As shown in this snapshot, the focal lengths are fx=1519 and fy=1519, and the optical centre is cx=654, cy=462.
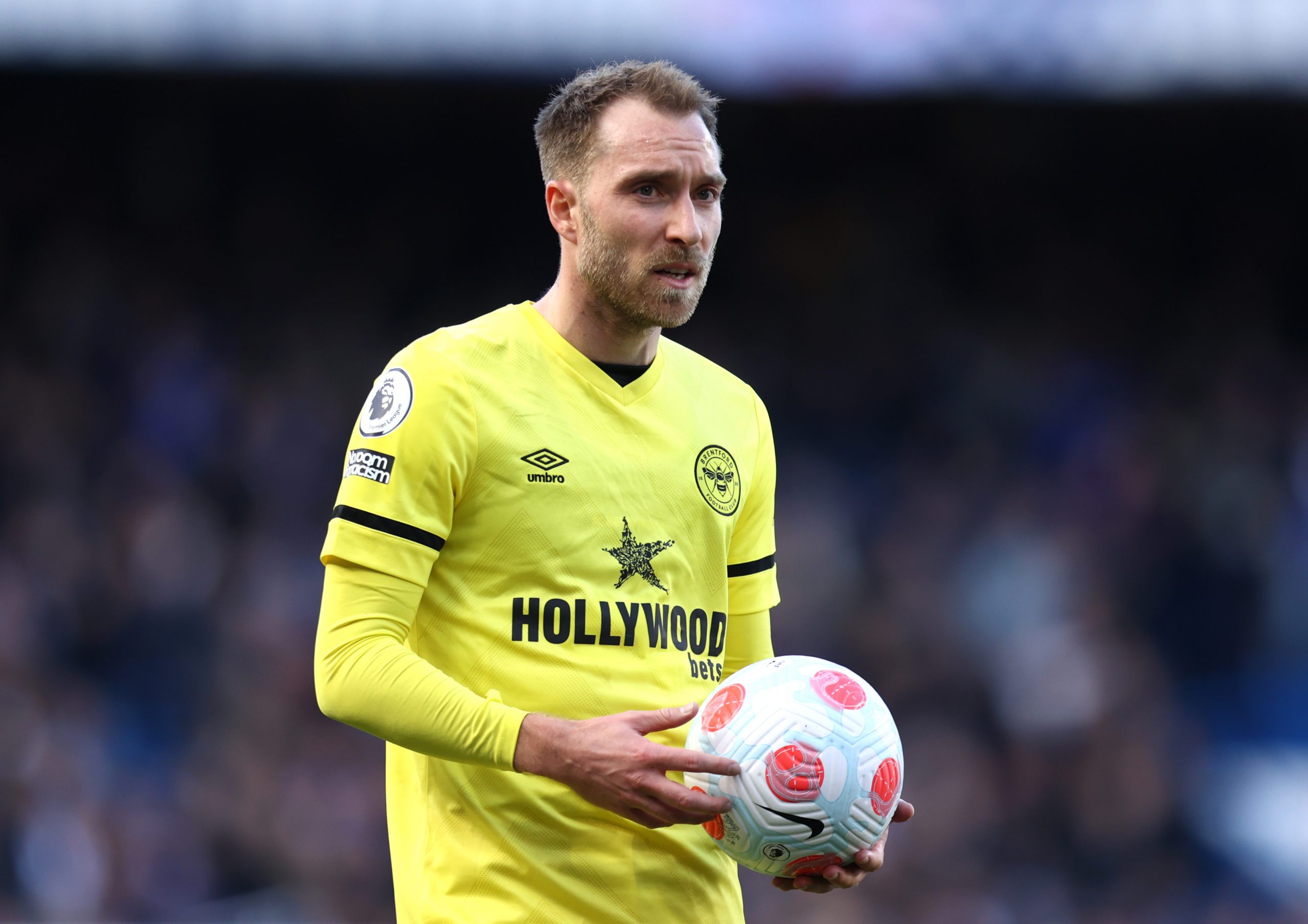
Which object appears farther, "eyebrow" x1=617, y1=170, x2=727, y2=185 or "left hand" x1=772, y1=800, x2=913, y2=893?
"eyebrow" x1=617, y1=170, x2=727, y2=185

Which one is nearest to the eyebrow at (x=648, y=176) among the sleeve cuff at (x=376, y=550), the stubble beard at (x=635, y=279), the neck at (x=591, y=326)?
the stubble beard at (x=635, y=279)

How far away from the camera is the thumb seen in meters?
2.93

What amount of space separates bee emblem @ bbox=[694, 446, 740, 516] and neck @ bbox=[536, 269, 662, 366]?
0.30 m

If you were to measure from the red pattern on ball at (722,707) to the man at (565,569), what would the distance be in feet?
0.55

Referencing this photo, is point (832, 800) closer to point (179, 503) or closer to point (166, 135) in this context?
point (179, 503)

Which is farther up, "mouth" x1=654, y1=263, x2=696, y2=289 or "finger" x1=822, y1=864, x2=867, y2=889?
"mouth" x1=654, y1=263, x2=696, y2=289

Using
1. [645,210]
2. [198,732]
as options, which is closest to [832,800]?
[645,210]

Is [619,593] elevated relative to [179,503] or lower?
lower

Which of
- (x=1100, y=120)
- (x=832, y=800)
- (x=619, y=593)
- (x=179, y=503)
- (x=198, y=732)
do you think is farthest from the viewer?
(x=1100, y=120)

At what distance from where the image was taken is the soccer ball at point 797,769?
10.2 feet

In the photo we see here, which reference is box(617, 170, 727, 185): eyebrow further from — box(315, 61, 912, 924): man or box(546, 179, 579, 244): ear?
box(546, 179, 579, 244): ear

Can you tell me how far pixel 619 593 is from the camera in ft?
11.1

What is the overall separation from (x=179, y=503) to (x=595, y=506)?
849cm

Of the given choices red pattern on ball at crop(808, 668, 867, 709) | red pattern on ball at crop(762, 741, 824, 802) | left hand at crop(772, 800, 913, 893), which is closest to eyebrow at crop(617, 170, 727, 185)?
red pattern on ball at crop(808, 668, 867, 709)
